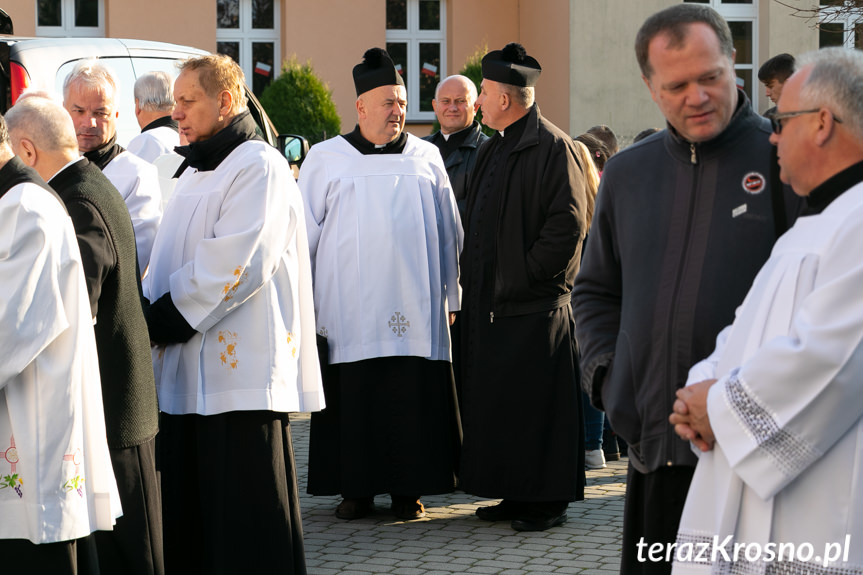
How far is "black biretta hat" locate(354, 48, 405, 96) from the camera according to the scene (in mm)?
6520

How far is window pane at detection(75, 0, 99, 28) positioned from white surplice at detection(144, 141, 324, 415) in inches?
717

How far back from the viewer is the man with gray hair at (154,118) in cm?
736

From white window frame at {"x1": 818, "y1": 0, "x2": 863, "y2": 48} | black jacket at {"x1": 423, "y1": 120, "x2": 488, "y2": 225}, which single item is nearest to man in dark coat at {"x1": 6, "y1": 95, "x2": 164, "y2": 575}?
black jacket at {"x1": 423, "y1": 120, "x2": 488, "y2": 225}

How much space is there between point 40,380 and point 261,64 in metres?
19.6

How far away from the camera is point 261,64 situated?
74.7 feet

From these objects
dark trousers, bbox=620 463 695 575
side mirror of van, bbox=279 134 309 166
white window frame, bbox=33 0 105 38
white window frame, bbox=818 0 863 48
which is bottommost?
dark trousers, bbox=620 463 695 575

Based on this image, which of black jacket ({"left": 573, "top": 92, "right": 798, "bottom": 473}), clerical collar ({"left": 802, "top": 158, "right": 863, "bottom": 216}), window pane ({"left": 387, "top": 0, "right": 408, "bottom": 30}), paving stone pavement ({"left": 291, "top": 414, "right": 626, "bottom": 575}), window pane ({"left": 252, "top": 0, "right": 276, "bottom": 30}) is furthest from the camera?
window pane ({"left": 387, "top": 0, "right": 408, "bottom": 30})

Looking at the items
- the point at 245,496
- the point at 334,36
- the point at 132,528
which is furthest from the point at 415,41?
the point at 132,528

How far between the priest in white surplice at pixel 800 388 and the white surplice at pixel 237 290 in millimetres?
→ 2256

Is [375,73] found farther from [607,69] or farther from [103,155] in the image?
[607,69]

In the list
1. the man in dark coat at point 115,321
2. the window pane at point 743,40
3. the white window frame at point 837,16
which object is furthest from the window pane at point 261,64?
the man in dark coat at point 115,321

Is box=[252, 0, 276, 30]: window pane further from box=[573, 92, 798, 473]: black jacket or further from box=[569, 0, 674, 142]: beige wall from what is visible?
box=[573, 92, 798, 473]: black jacket

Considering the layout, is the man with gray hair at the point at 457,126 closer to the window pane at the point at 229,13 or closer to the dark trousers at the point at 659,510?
the dark trousers at the point at 659,510

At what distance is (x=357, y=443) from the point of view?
6426 mm
